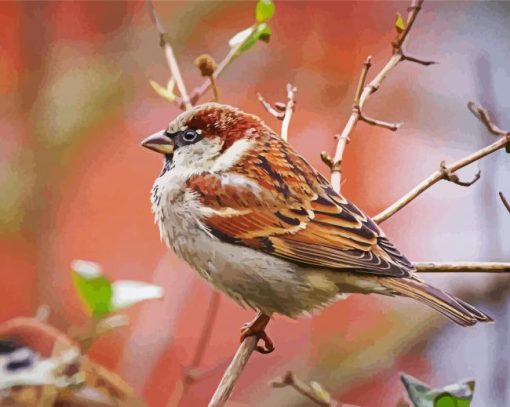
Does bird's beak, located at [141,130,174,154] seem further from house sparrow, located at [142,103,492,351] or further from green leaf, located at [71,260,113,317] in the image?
green leaf, located at [71,260,113,317]

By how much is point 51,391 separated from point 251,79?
2.38ft

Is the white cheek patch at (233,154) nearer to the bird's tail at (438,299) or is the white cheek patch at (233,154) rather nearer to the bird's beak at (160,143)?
the bird's beak at (160,143)

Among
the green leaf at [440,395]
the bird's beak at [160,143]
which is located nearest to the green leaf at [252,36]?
the bird's beak at [160,143]

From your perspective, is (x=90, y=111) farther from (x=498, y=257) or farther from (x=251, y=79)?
(x=498, y=257)

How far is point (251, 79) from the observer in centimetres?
135

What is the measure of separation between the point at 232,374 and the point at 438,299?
171mm

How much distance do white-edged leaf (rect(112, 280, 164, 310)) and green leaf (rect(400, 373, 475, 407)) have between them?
0.21 metres

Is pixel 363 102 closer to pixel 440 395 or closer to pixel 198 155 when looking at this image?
pixel 198 155

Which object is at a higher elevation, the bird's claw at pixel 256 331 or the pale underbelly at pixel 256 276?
the pale underbelly at pixel 256 276

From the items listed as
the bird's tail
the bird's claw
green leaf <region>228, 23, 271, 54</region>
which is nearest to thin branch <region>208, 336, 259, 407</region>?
the bird's claw

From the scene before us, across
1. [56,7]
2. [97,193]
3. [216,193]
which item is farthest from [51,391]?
[56,7]

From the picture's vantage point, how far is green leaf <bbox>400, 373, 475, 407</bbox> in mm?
659

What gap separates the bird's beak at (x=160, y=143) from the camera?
79 centimetres

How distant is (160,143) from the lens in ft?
2.62
